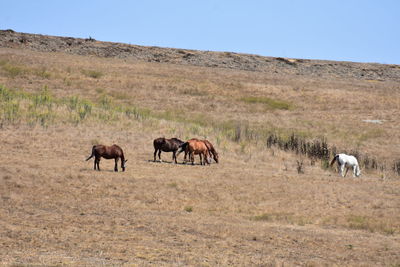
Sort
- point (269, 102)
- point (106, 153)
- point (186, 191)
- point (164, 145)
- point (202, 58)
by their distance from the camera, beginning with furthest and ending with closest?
point (202, 58), point (269, 102), point (164, 145), point (106, 153), point (186, 191)

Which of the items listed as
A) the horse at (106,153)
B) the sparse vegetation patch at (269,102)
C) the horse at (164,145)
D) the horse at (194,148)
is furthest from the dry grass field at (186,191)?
the sparse vegetation patch at (269,102)

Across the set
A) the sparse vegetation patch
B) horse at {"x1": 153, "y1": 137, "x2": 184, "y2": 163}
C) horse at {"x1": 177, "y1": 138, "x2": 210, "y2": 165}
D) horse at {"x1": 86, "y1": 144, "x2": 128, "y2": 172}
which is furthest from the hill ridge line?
horse at {"x1": 86, "y1": 144, "x2": 128, "y2": 172}

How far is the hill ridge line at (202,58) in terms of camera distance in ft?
270

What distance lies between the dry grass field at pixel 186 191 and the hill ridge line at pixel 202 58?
1080 inches

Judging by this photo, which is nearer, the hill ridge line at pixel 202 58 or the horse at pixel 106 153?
the horse at pixel 106 153

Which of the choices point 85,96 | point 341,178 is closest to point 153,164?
point 341,178

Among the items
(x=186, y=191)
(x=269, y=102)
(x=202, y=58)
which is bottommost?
(x=186, y=191)

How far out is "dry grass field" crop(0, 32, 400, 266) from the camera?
1520 cm

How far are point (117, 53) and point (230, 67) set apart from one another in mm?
15398

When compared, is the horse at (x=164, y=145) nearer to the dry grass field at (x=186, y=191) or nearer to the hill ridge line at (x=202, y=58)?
the dry grass field at (x=186, y=191)

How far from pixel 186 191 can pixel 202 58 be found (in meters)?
64.8

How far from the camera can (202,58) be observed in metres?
86.6

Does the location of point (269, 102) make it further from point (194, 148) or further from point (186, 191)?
point (186, 191)

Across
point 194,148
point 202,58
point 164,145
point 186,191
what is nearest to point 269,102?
point 202,58
